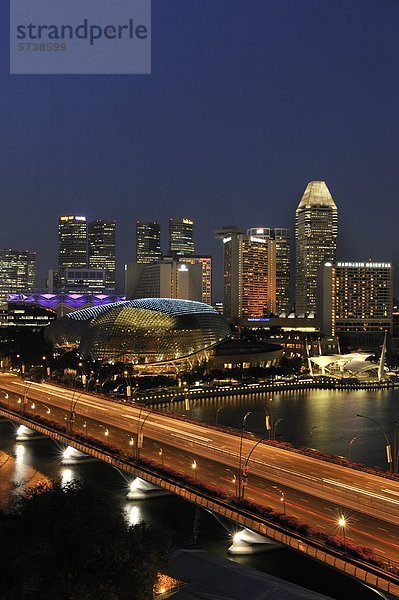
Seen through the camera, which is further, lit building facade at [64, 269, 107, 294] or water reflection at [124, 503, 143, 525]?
lit building facade at [64, 269, 107, 294]

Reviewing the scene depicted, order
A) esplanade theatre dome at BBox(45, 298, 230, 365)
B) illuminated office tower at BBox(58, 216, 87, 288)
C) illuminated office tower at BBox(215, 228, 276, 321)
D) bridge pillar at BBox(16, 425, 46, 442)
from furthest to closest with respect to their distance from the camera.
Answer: illuminated office tower at BBox(58, 216, 87, 288) → illuminated office tower at BBox(215, 228, 276, 321) → esplanade theatre dome at BBox(45, 298, 230, 365) → bridge pillar at BBox(16, 425, 46, 442)

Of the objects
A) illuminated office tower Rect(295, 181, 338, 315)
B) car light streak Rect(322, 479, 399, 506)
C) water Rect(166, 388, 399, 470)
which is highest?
illuminated office tower Rect(295, 181, 338, 315)

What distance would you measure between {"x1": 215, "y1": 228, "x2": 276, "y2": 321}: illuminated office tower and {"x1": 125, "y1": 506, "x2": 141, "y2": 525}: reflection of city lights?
106m

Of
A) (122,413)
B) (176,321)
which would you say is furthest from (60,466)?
(176,321)

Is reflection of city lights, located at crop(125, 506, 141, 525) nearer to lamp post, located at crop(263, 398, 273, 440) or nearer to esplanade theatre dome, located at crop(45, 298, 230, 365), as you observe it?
lamp post, located at crop(263, 398, 273, 440)

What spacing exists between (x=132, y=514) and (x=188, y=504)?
6.66 feet

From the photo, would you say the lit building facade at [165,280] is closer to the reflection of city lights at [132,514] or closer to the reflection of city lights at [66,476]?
the reflection of city lights at [66,476]

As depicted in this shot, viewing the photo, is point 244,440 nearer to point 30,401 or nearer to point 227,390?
point 30,401

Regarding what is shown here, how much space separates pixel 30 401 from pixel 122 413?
7679 mm

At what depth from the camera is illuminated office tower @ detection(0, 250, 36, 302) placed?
18338 centimetres

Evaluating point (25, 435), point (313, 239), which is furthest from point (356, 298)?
point (25, 435)

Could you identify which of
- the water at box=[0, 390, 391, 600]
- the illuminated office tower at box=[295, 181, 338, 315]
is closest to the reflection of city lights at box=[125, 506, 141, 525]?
the water at box=[0, 390, 391, 600]

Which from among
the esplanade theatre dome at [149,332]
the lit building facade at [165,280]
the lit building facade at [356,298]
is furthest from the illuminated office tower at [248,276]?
the esplanade theatre dome at [149,332]

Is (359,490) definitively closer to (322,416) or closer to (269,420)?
(269,420)
